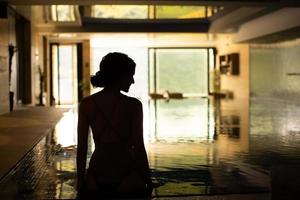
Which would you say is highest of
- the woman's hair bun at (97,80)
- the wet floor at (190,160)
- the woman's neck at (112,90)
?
the woman's hair bun at (97,80)

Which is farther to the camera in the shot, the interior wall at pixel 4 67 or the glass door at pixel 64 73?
the glass door at pixel 64 73

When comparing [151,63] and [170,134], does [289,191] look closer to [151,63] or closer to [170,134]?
[170,134]

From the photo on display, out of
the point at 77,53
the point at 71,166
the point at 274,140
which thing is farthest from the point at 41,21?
the point at 71,166

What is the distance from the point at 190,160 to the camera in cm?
516

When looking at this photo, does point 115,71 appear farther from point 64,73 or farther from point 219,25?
point 64,73

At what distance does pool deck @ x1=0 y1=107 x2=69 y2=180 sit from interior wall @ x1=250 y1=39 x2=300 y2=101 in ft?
25.4

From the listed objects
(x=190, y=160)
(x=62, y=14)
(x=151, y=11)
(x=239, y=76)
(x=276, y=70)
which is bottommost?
(x=190, y=160)

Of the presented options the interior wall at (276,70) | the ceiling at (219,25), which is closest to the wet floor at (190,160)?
the ceiling at (219,25)

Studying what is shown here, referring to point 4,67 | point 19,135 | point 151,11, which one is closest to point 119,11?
point 151,11

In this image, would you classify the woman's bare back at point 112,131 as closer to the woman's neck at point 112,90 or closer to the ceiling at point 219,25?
the woman's neck at point 112,90

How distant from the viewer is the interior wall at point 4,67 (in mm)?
10711

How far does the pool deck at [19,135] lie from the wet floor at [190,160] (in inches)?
4.2

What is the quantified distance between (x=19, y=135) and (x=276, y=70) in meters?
11.3

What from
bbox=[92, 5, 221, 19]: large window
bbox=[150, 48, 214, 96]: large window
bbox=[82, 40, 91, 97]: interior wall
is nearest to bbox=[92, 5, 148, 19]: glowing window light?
bbox=[92, 5, 221, 19]: large window
